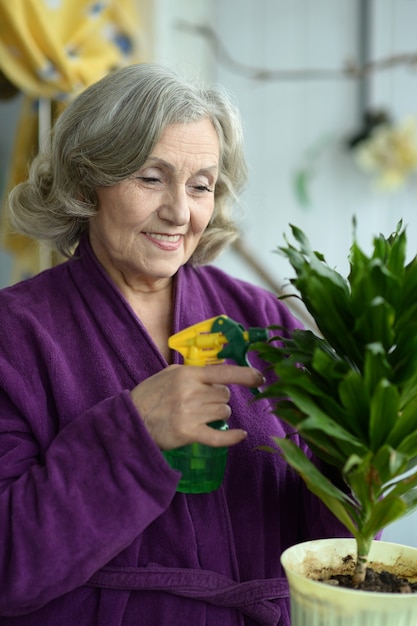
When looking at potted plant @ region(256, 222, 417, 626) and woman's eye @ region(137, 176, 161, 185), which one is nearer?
potted plant @ region(256, 222, 417, 626)

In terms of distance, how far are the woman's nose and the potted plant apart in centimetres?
33

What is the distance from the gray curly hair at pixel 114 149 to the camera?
1.39m

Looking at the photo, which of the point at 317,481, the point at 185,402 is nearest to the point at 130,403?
the point at 185,402

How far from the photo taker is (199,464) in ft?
4.21

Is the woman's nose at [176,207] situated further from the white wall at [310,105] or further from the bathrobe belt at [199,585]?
the white wall at [310,105]

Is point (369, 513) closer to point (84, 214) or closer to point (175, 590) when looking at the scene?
point (175, 590)

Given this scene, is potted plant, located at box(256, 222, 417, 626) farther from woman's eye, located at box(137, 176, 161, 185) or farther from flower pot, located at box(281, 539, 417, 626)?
woman's eye, located at box(137, 176, 161, 185)

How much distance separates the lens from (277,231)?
3793 mm

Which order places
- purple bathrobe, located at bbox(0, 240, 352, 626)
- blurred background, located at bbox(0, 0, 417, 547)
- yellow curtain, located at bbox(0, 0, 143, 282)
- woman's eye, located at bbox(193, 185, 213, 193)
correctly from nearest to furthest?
purple bathrobe, located at bbox(0, 240, 352, 626) → woman's eye, located at bbox(193, 185, 213, 193) → yellow curtain, located at bbox(0, 0, 143, 282) → blurred background, located at bbox(0, 0, 417, 547)

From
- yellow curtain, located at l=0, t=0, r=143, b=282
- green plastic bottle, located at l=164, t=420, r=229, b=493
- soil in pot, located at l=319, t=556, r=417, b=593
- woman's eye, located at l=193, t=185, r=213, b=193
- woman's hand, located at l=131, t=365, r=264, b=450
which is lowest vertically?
→ soil in pot, located at l=319, t=556, r=417, b=593

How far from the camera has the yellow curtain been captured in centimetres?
253

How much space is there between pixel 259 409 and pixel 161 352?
0.21 metres

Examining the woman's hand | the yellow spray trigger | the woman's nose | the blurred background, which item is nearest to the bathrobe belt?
the woman's hand

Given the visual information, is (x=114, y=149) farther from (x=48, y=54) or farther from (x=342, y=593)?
(x=48, y=54)
